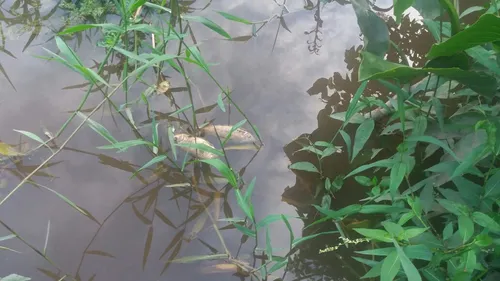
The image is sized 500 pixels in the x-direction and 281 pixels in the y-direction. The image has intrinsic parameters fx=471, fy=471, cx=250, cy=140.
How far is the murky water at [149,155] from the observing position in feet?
3.76

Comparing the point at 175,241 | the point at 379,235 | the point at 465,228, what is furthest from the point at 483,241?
the point at 175,241

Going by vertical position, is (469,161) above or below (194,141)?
below

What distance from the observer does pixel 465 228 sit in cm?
78

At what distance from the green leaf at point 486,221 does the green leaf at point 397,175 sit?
0.51ft

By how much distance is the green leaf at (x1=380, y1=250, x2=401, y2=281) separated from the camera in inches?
29.9

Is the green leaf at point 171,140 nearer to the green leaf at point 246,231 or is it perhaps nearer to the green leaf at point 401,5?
the green leaf at point 246,231

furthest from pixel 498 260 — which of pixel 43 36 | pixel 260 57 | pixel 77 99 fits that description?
pixel 43 36

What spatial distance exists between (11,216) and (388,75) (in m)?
1.00

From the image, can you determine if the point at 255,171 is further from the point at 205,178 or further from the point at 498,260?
the point at 498,260

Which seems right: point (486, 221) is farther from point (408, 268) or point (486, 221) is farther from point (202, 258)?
point (202, 258)

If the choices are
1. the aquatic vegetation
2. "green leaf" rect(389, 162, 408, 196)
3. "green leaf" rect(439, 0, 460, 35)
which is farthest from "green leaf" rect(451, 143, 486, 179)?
"green leaf" rect(439, 0, 460, 35)

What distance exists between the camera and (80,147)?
138cm

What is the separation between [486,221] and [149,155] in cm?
90

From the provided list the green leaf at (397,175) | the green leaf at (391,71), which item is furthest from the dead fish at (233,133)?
the green leaf at (391,71)
